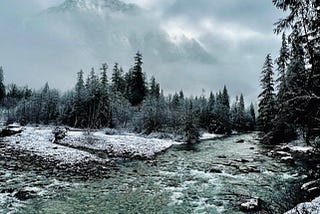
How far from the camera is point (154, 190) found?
52.1 feet

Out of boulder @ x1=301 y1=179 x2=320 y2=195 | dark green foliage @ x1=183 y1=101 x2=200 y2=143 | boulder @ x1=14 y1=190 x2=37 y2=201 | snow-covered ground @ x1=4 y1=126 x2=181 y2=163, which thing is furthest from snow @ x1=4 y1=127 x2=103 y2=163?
dark green foliage @ x1=183 y1=101 x2=200 y2=143

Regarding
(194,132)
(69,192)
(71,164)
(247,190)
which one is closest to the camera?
(69,192)

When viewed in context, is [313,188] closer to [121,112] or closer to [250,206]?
[250,206]

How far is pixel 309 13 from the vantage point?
6.76 m

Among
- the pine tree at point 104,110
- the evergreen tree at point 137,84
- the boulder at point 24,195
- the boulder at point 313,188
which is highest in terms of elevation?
the evergreen tree at point 137,84

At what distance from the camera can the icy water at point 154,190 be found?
1262 cm

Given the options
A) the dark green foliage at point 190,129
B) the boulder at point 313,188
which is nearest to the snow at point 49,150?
the boulder at point 313,188

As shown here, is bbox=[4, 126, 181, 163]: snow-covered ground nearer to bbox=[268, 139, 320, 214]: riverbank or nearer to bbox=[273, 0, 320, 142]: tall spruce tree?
bbox=[268, 139, 320, 214]: riverbank

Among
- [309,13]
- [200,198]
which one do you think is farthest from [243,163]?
[309,13]

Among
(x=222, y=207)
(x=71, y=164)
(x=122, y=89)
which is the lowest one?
(x=222, y=207)

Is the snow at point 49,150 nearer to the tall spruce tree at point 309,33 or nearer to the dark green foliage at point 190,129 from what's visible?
the tall spruce tree at point 309,33

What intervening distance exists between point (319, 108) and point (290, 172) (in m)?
16.9

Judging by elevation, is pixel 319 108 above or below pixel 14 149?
above

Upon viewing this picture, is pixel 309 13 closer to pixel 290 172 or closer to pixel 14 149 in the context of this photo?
pixel 290 172
